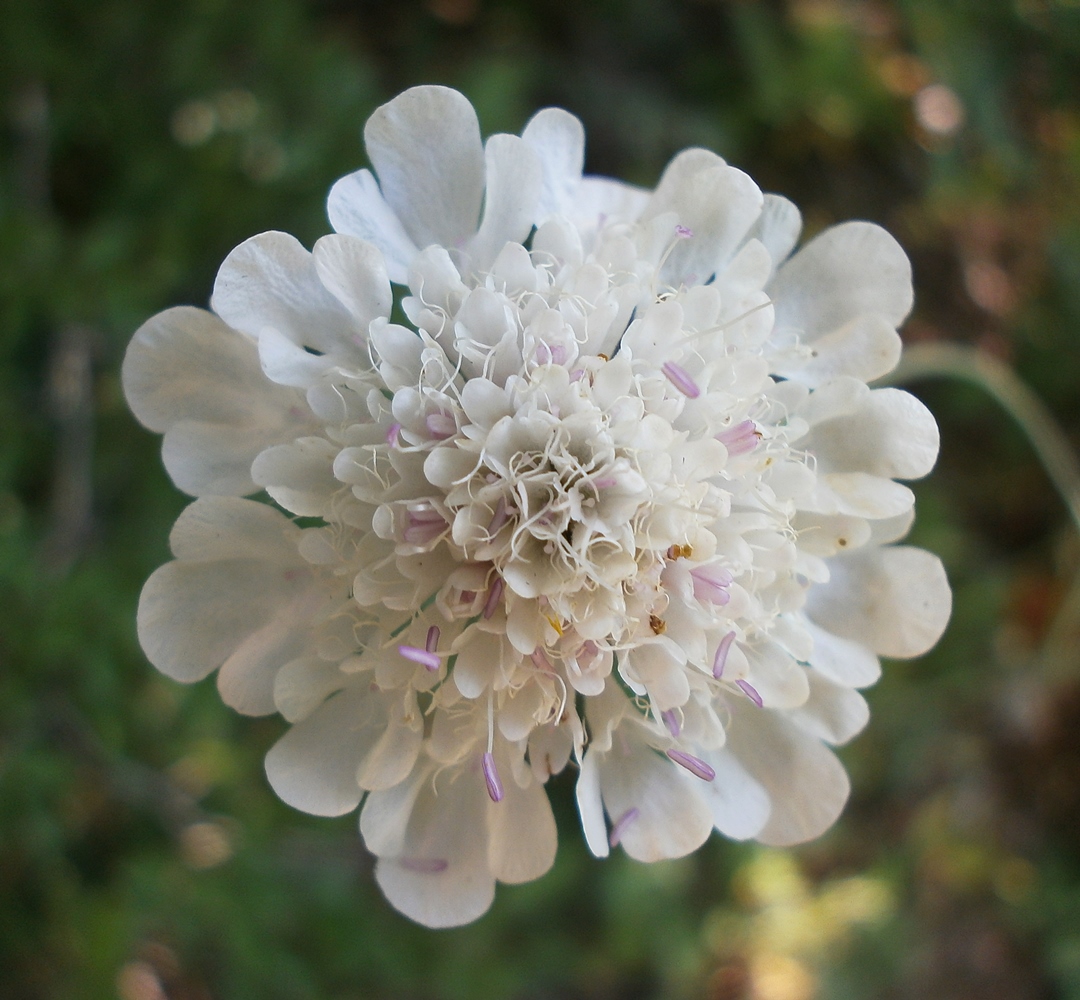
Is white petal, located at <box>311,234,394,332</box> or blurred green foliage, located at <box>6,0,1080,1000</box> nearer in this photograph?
white petal, located at <box>311,234,394,332</box>

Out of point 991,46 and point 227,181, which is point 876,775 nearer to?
point 991,46

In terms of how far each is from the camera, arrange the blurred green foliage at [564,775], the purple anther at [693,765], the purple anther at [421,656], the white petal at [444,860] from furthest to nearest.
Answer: the blurred green foliage at [564,775]
the white petal at [444,860]
the purple anther at [693,765]
the purple anther at [421,656]

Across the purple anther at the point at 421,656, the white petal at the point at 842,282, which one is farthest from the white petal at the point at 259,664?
the white petal at the point at 842,282

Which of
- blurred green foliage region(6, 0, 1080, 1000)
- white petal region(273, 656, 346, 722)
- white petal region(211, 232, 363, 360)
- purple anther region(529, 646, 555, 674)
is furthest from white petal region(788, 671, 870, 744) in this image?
blurred green foliage region(6, 0, 1080, 1000)

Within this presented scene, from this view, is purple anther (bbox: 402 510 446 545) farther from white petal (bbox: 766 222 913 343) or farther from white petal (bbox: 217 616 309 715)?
white petal (bbox: 766 222 913 343)

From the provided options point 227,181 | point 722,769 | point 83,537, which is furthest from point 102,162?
point 722,769

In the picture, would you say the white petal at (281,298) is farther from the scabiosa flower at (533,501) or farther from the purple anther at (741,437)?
the purple anther at (741,437)
